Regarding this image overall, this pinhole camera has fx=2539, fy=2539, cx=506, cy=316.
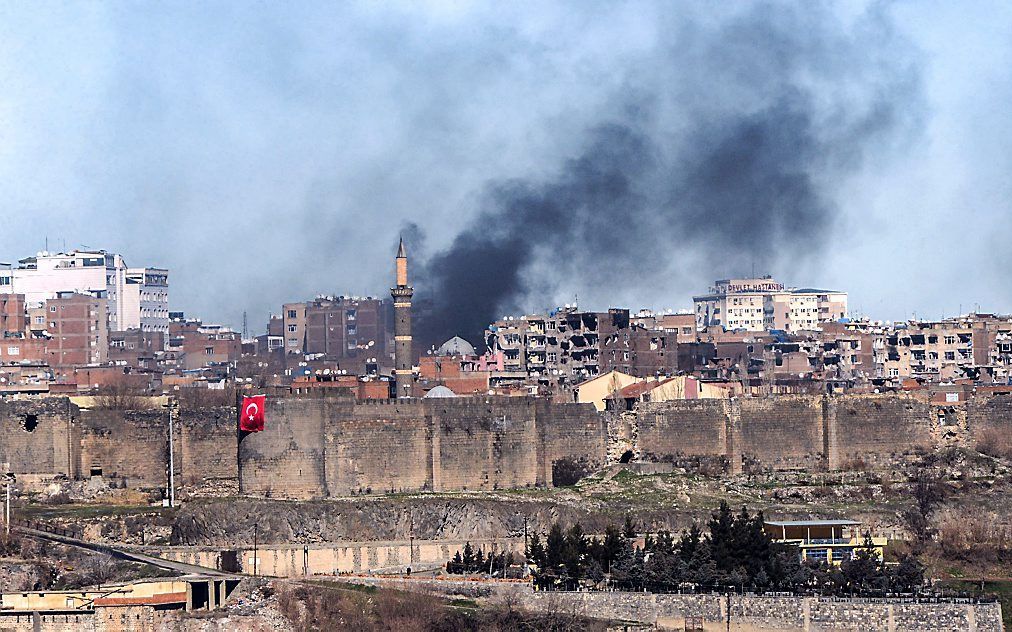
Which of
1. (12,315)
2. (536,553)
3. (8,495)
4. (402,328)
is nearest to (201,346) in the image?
(12,315)

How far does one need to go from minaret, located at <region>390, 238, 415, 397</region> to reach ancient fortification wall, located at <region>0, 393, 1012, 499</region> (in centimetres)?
369

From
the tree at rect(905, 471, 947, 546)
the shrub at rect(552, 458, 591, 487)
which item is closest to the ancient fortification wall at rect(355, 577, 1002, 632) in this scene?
the tree at rect(905, 471, 947, 546)

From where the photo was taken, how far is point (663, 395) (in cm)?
7531

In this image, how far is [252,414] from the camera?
2527 inches

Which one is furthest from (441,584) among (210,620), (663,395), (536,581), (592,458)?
(663,395)

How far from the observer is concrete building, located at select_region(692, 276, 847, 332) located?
481ft

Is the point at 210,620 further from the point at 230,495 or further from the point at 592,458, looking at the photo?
the point at 592,458

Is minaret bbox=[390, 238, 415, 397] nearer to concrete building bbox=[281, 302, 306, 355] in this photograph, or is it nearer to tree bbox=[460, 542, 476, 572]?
tree bbox=[460, 542, 476, 572]

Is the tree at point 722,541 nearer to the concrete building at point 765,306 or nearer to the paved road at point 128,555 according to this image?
the paved road at point 128,555

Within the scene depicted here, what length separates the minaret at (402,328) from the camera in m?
70.8

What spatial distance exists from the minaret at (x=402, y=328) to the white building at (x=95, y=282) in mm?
51016

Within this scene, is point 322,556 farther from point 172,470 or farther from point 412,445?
point 172,470

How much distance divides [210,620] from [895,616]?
1406cm

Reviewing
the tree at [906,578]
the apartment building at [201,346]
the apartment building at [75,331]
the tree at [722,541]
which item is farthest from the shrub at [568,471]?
the apartment building at [201,346]
